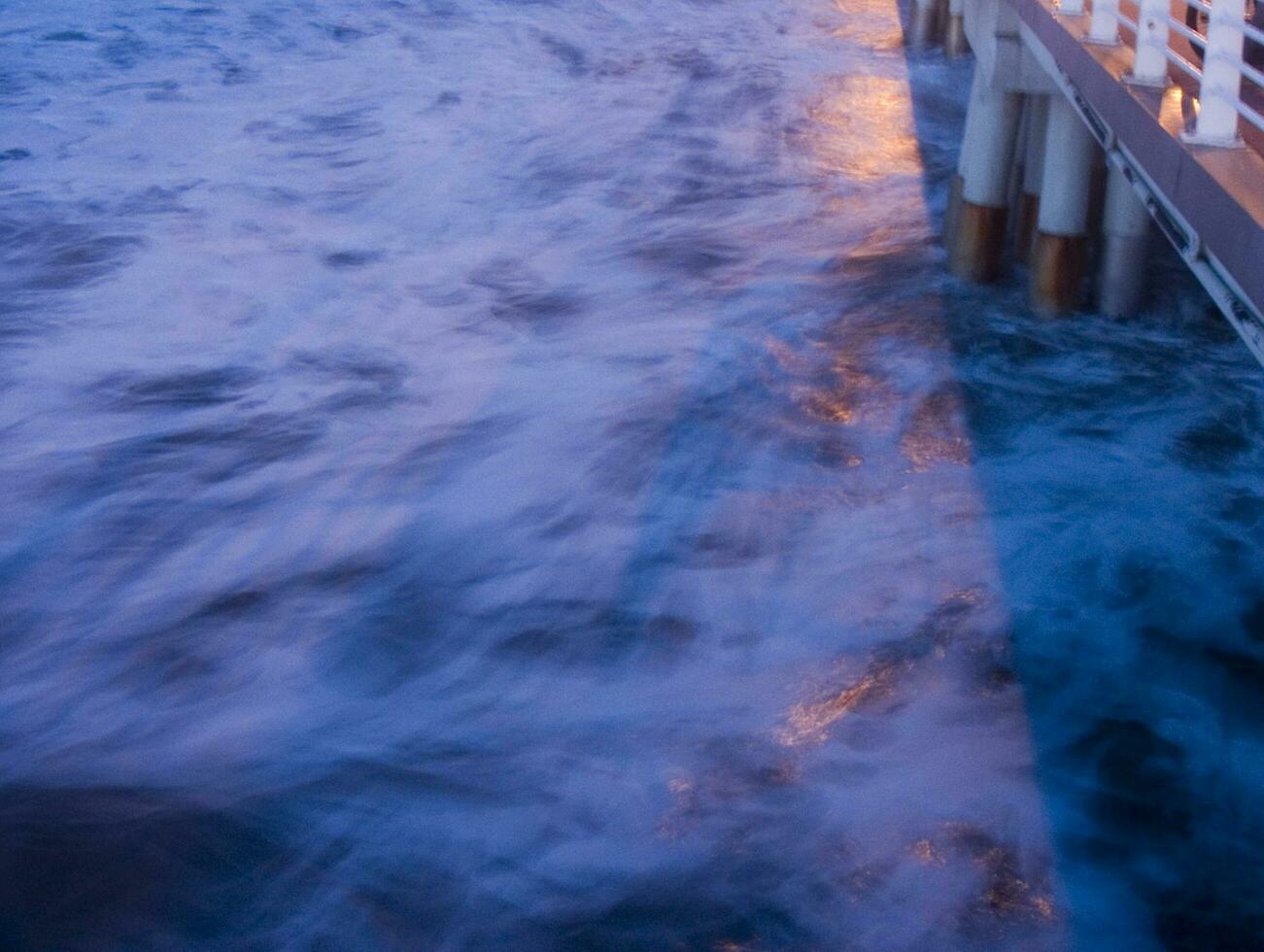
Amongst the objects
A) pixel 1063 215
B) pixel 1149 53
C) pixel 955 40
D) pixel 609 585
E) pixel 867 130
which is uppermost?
pixel 1149 53

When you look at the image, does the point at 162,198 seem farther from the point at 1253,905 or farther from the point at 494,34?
the point at 1253,905

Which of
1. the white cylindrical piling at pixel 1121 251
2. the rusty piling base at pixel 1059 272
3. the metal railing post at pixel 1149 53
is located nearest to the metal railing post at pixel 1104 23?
the metal railing post at pixel 1149 53

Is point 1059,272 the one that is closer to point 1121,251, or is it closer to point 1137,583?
point 1121,251

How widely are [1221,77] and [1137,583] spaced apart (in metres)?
2.25

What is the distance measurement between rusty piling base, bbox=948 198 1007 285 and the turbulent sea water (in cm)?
20

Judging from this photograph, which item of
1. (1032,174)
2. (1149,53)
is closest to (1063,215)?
(1032,174)

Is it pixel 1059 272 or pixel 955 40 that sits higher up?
pixel 955 40

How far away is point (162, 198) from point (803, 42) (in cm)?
894

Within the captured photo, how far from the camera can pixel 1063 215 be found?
7453 mm

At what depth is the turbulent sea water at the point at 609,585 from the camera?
4098mm

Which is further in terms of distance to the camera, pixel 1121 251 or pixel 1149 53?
pixel 1121 251

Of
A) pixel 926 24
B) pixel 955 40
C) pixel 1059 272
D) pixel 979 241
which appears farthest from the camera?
pixel 926 24

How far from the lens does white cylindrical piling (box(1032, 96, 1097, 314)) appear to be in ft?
24.0

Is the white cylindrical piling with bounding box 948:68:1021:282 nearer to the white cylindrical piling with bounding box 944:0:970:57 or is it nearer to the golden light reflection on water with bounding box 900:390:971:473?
the golden light reflection on water with bounding box 900:390:971:473
